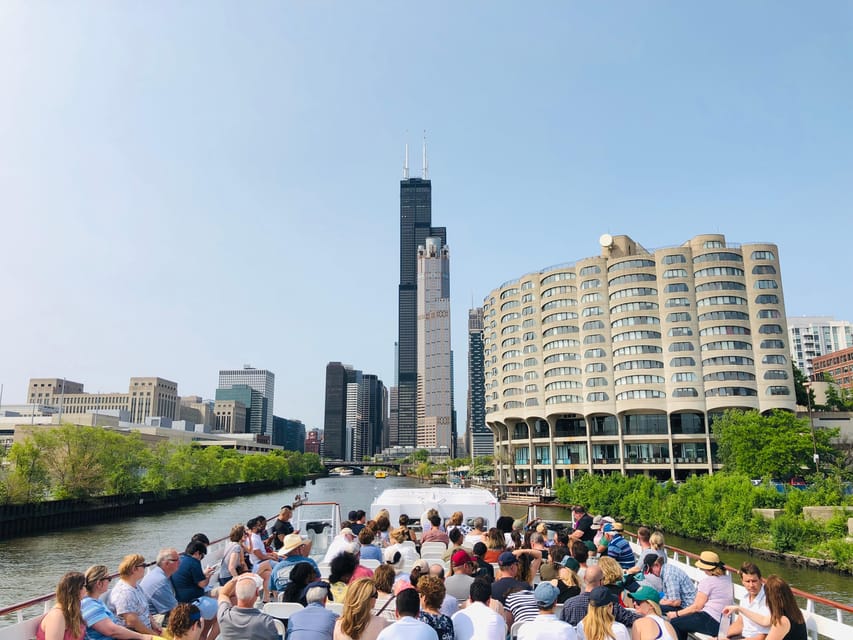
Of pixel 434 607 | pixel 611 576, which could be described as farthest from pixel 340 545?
pixel 611 576

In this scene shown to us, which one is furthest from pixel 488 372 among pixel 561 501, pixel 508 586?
pixel 508 586

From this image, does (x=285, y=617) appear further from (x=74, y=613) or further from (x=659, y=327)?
(x=659, y=327)

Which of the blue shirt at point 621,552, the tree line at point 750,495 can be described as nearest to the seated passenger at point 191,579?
the blue shirt at point 621,552

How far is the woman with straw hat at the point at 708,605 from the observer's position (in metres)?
9.94

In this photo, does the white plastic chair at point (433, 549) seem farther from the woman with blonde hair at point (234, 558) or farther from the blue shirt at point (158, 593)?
the blue shirt at point (158, 593)

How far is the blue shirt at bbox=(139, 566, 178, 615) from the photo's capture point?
9.84m

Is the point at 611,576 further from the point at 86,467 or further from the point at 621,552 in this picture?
the point at 86,467

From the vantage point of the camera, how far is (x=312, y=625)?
7129mm

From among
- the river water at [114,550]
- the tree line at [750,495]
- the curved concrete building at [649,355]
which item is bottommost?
the river water at [114,550]

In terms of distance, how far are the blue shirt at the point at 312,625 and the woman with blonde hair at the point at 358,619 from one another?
0.11 meters

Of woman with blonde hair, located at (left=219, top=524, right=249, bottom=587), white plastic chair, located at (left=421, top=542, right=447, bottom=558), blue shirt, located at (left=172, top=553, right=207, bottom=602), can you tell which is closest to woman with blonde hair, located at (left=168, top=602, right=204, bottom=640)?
Result: blue shirt, located at (left=172, top=553, right=207, bottom=602)

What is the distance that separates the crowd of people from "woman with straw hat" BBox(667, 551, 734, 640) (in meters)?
0.02

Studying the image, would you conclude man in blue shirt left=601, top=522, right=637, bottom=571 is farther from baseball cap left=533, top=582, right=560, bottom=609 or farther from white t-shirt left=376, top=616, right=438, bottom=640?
white t-shirt left=376, top=616, right=438, bottom=640

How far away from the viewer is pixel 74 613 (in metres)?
7.39
